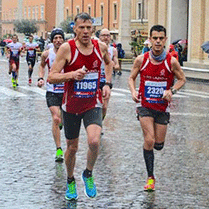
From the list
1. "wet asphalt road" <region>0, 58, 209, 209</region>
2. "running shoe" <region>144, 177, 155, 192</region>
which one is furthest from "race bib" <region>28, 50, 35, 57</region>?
"running shoe" <region>144, 177, 155, 192</region>

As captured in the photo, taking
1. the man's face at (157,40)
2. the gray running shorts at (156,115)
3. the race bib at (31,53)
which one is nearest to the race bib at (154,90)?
the gray running shorts at (156,115)

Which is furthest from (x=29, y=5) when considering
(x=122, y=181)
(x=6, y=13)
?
(x=122, y=181)

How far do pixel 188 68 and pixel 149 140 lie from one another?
1233 inches

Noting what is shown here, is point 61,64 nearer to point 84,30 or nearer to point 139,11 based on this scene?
point 84,30

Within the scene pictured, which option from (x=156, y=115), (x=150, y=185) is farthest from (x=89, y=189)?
(x=156, y=115)

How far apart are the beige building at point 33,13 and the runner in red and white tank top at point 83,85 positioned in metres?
87.9

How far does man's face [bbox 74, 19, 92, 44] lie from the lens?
723 centimetres

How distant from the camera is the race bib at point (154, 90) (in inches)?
327

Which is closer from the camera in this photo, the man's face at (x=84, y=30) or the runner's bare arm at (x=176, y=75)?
the man's face at (x=84, y=30)

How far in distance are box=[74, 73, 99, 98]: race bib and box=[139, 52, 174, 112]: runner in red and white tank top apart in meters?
1.10

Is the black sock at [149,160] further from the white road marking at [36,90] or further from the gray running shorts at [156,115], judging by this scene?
the white road marking at [36,90]

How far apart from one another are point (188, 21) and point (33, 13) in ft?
226

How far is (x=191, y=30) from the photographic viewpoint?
137 feet

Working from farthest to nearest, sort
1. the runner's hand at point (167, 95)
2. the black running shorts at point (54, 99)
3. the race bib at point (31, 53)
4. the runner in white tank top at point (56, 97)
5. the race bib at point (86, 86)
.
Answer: the race bib at point (31, 53) < the black running shorts at point (54, 99) < the runner in white tank top at point (56, 97) < the runner's hand at point (167, 95) < the race bib at point (86, 86)
